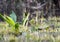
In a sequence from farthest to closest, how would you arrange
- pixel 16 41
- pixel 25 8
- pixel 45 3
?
1. pixel 45 3
2. pixel 25 8
3. pixel 16 41

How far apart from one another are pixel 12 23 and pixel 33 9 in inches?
220

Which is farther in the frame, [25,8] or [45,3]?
[45,3]

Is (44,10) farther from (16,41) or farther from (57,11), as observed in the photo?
(16,41)

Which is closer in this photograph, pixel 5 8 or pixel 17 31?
pixel 17 31

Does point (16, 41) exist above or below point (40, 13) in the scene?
above

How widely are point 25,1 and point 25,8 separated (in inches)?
19.9

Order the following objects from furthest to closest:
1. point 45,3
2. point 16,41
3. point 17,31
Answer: point 45,3 → point 17,31 → point 16,41

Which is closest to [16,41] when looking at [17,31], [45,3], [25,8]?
[17,31]

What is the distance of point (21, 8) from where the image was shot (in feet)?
38.9

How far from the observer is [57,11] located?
1266 cm

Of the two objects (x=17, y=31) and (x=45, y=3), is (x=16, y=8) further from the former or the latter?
(x=17, y=31)

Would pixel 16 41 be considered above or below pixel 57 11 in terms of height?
above

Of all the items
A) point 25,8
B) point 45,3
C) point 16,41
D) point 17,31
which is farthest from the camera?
point 45,3

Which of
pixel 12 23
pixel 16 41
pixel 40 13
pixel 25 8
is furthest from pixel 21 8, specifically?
pixel 16 41
